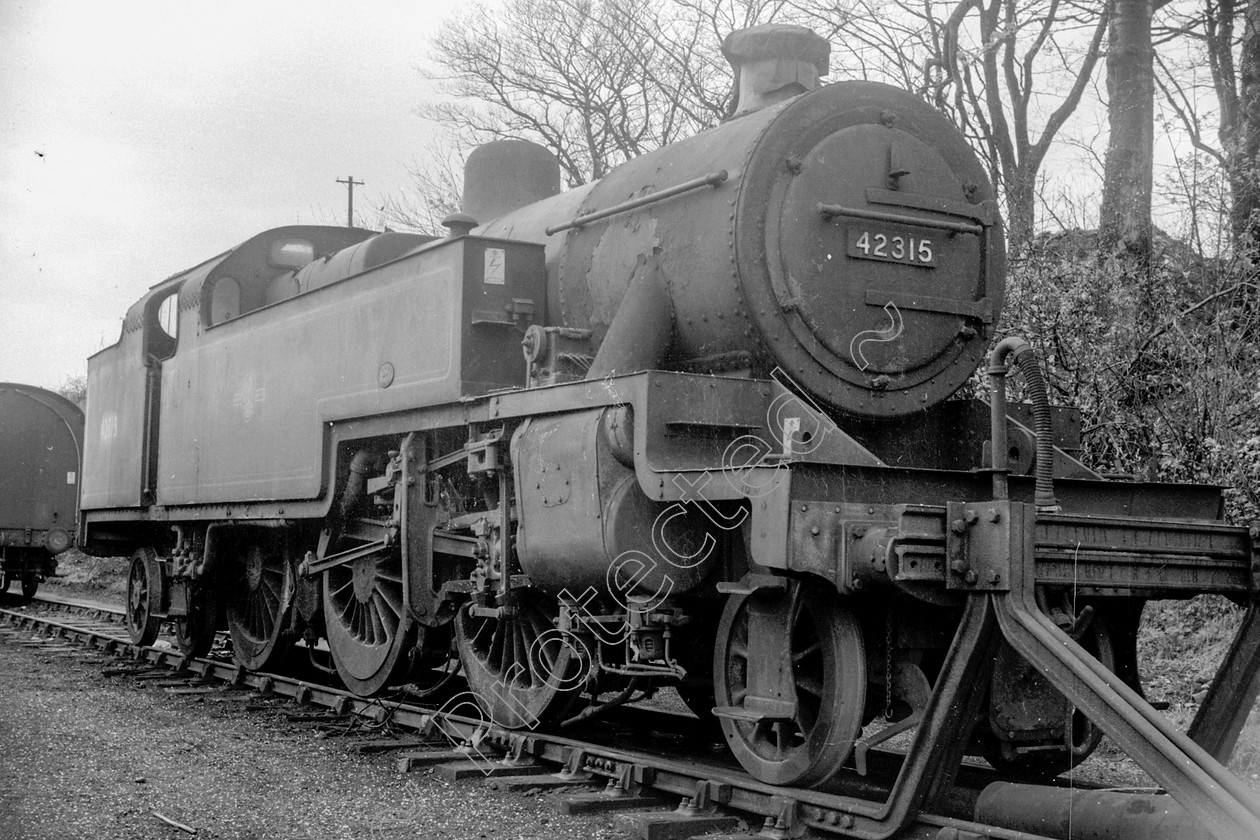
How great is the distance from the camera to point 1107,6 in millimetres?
12773

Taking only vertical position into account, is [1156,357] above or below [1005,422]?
above

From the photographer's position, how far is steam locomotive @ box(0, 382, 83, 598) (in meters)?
16.5

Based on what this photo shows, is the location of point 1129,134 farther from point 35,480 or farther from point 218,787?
point 35,480

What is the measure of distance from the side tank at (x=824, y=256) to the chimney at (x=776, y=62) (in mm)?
163

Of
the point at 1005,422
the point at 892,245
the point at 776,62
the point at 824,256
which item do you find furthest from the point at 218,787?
the point at 776,62

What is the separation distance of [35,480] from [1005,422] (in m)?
15.8

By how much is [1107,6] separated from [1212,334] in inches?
194

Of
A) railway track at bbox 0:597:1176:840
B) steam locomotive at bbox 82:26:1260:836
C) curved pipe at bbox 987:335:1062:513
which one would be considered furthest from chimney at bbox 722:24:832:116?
railway track at bbox 0:597:1176:840

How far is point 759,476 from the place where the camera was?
435 cm

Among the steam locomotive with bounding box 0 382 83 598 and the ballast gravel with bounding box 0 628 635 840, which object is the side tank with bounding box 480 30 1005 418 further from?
the steam locomotive with bounding box 0 382 83 598

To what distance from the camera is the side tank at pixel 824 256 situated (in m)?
5.08

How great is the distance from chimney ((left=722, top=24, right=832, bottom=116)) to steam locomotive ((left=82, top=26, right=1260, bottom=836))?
0.6 inches

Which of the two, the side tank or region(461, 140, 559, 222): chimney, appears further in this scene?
region(461, 140, 559, 222): chimney

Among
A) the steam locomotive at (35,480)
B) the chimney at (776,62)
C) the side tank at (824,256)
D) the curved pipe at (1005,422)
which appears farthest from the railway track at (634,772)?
the steam locomotive at (35,480)
